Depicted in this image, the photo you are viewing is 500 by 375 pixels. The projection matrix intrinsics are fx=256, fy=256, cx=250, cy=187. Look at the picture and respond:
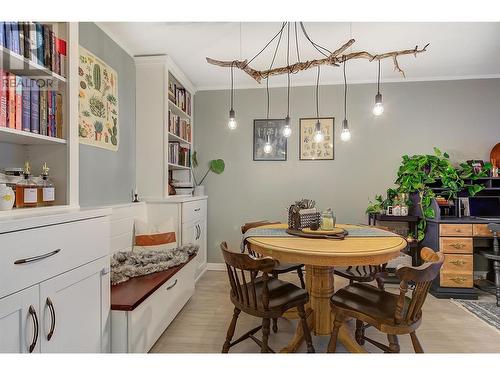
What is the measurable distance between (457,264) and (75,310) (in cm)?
347

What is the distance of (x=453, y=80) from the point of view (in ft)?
11.2

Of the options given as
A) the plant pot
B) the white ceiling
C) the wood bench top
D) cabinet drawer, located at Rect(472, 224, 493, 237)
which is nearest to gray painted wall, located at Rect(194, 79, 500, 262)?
the plant pot

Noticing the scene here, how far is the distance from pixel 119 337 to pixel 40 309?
0.66m

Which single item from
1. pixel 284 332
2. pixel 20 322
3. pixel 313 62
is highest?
pixel 313 62

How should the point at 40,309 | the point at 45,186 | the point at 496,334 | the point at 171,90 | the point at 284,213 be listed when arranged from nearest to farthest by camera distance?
1. the point at 40,309
2. the point at 45,186
3. the point at 496,334
4. the point at 171,90
5. the point at 284,213

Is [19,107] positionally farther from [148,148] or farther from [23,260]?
[148,148]

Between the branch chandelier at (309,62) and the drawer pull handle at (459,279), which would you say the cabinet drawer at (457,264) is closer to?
the drawer pull handle at (459,279)

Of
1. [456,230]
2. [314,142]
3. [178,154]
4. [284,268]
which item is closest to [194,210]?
[178,154]

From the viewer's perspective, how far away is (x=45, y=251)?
1.04 m

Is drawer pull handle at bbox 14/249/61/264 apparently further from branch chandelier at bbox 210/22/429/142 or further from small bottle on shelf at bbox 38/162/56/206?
branch chandelier at bbox 210/22/429/142

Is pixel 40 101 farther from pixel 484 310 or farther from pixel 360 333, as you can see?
pixel 484 310

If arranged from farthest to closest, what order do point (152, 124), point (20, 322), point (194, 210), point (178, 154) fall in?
point (178, 154), point (194, 210), point (152, 124), point (20, 322)

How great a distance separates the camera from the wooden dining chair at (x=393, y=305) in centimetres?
132
